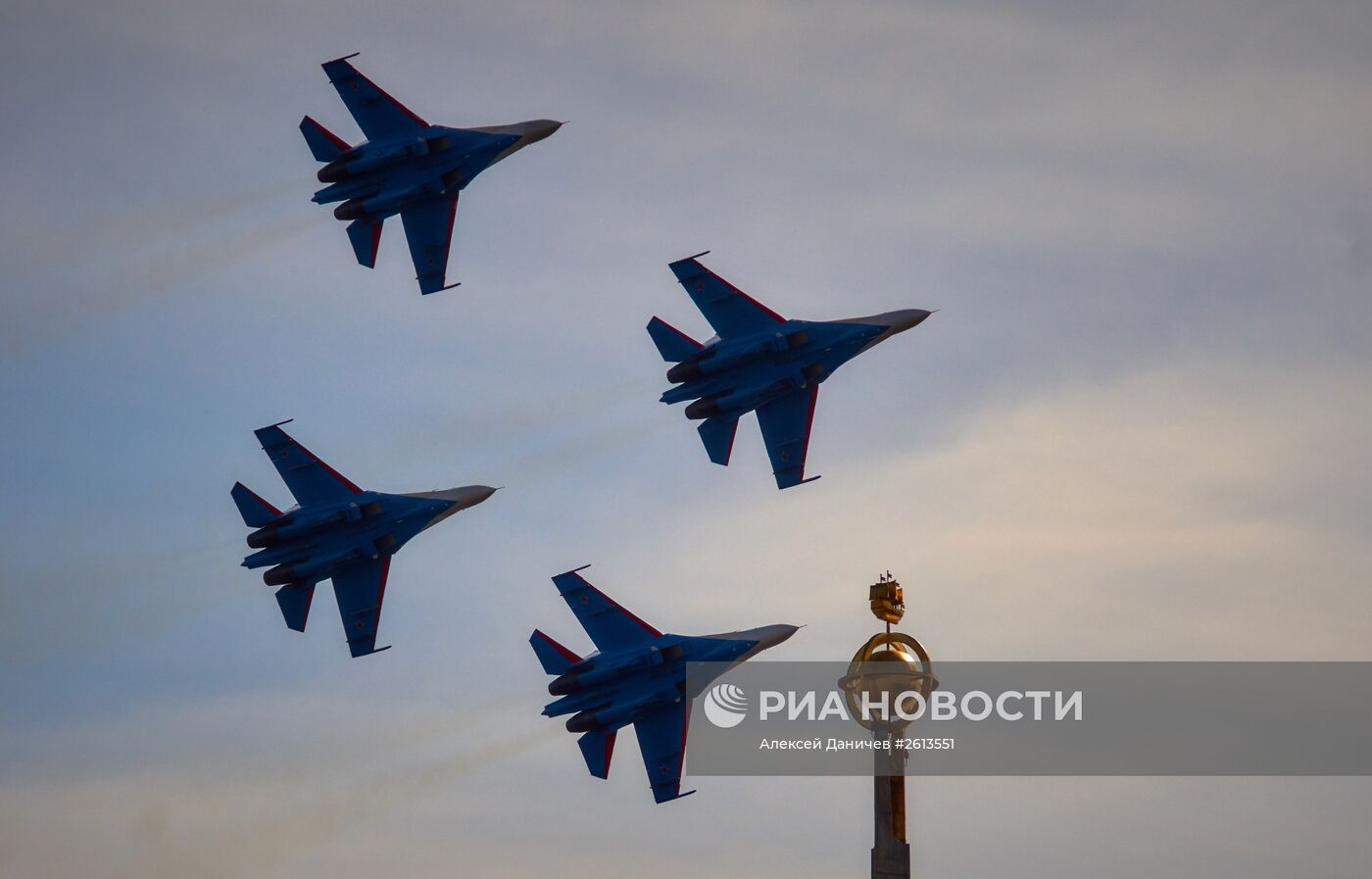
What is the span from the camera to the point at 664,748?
108 metres

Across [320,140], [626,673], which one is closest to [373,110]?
[320,140]

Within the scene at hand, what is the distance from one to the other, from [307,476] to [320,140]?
1725 centimetres

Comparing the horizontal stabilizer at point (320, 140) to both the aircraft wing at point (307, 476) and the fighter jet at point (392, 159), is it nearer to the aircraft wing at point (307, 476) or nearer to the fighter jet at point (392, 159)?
the fighter jet at point (392, 159)

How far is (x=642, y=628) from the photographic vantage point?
106m

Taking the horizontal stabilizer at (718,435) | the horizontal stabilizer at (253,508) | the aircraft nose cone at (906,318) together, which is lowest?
the horizontal stabilizer at (253,508)

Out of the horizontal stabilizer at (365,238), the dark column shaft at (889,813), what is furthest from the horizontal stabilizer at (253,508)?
the dark column shaft at (889,813)

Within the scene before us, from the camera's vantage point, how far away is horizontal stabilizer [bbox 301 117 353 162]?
108688 millimetres

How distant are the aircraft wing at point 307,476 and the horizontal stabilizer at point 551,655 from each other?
44.1ft

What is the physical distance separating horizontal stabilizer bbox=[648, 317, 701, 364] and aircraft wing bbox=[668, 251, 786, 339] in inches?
79.9

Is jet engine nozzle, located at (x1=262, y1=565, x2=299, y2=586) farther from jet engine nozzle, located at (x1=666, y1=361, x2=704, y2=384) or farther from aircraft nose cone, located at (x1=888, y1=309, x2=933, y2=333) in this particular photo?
aircraft nose cone, located at (x1=888, y1=309, x2=933, y2=333)

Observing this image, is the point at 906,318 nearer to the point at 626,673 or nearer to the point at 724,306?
the point at 724,306

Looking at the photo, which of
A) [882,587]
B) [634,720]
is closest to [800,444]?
[634,720]

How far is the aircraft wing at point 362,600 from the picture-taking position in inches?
4387

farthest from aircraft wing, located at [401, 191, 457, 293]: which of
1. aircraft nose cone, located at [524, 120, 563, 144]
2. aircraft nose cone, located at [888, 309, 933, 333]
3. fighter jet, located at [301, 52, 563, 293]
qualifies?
aircraft nose cone, located at [888, 309, 933, 333]
